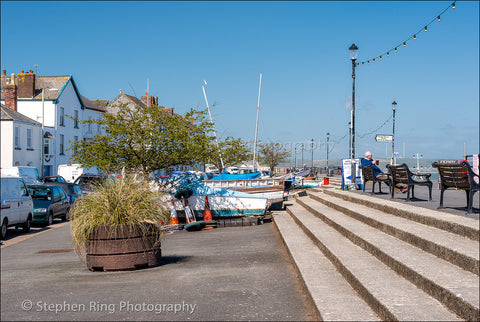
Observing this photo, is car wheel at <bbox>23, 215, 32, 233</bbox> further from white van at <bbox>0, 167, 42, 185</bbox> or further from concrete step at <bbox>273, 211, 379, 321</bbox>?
concrete step at <bbox>273, 211, 379, 321</bbox>

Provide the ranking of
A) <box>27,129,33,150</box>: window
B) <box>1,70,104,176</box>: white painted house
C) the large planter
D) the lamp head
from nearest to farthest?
the large planter
the lamp head
<box>27,129,33,150</box>: window
<box>1,70,104,176</box>: white painted house

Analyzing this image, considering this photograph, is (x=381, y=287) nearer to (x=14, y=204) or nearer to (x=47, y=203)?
(x=14, y=204)

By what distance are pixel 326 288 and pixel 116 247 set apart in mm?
3660

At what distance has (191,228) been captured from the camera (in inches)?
621

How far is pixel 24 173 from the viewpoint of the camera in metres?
30.9

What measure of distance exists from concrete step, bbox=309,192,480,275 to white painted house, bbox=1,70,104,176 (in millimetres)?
44349

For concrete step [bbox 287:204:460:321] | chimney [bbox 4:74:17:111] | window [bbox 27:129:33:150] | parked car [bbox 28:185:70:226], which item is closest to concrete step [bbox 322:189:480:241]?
concrete step [bbox 287:204:460:321]

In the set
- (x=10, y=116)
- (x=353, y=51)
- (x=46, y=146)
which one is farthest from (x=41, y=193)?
(x=46, y=146)

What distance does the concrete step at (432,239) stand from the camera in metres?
5.87

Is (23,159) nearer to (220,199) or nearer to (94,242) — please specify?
(220,199)

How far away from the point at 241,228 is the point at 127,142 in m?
5.52

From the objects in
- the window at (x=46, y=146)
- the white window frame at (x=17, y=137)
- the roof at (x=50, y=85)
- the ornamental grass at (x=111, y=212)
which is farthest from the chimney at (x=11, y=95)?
the ornamental grass at (x=111, y=212)

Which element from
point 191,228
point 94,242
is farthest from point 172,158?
point 94,242

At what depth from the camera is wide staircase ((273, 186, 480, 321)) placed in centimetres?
512
